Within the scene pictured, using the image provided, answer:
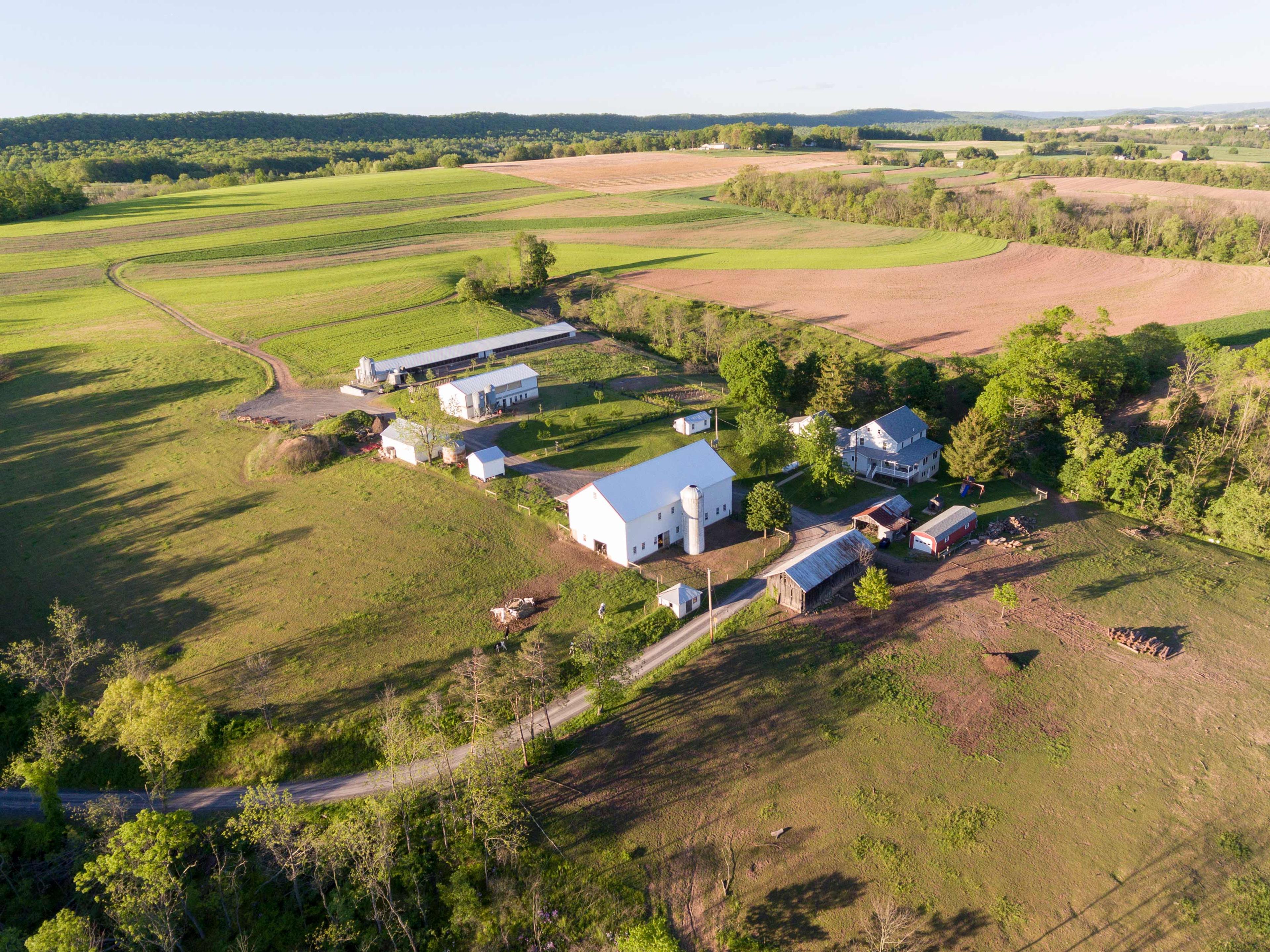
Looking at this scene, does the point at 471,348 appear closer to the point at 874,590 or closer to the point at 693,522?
the point at 693,522

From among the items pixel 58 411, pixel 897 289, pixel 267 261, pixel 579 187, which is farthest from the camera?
pixel 579 187

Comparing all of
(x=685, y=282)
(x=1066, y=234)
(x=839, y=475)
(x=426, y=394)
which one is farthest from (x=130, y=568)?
(x=1066, y=234)

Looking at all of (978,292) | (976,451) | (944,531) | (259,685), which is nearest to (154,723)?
(259,685)

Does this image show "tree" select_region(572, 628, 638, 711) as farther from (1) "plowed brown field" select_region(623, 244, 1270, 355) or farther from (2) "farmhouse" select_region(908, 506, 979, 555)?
(1) "plowed brown field" select_region(623, 244, 1270, 355)

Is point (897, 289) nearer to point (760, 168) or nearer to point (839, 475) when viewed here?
point (839, 475)

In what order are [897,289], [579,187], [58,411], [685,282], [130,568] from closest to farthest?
[130,568] → [58,411] → [897,289] → [685,282] → [579,187]

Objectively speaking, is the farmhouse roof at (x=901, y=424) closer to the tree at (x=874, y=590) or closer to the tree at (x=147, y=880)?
the tree at (x=874, y=590)
